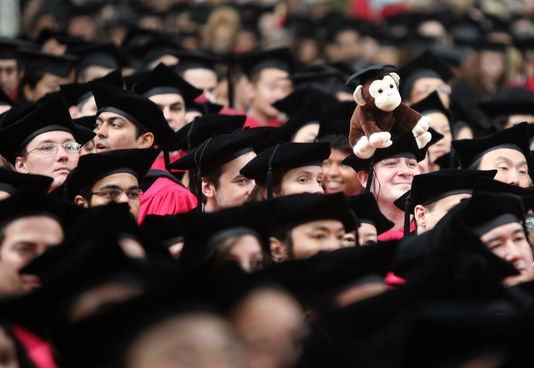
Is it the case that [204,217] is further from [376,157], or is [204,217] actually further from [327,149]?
[376,157]

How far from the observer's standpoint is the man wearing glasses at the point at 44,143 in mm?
5305

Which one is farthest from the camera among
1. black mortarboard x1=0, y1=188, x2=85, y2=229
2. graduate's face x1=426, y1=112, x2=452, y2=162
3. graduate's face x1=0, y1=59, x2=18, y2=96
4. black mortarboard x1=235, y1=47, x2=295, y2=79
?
black mortarboard x1=235, y1=47, x2=295, y2=79

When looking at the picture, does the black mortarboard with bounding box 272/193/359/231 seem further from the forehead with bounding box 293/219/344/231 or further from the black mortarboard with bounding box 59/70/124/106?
the black mortarboard with bounding box 59/70/124/106

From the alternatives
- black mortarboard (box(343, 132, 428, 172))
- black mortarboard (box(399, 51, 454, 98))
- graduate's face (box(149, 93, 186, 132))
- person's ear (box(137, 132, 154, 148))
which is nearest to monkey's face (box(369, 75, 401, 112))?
black mortarboard (box(343, 132, 428, 172))

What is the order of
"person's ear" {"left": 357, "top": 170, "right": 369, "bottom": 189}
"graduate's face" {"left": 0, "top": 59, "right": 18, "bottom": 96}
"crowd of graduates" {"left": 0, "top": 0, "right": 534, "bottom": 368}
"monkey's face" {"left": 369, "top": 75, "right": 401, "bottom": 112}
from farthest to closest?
1. "graduate's face" {"left": 0, "top": 59, "right": 18, "bottom": 96}
2. "person's ear" {"left": 357, "top": 170, "right": 369, "bottom": 189}
3. "monkey's face" {"left": 369, "top": 75, "right": 401, "bottom": 112}
4. "crowd of graduates" {"left": 0, "top": 0, "right": 534, "bottom": 368}

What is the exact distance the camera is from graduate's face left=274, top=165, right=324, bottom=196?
4.96 metres

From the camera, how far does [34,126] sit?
537 centimetres

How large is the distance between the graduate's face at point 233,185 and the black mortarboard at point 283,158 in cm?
29

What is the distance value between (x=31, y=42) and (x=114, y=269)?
6174mm

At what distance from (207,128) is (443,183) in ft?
5.67

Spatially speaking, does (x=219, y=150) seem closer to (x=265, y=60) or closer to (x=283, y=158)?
(x=283, y=158)

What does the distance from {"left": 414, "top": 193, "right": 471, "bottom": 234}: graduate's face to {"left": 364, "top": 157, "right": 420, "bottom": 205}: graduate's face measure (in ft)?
1.96

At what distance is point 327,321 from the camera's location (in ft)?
10.6

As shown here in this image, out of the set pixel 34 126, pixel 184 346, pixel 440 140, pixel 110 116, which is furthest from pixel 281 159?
pixel 184 346
